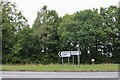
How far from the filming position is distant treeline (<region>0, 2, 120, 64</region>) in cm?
5588

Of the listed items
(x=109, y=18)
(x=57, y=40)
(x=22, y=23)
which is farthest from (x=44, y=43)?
(x=109, y=18)

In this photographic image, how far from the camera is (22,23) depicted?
63500 millimetres

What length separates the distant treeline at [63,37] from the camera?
5588 centimetres

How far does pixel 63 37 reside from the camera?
5747 centimetres

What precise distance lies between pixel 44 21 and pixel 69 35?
20.7 ft

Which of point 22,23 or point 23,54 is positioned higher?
point 22,23

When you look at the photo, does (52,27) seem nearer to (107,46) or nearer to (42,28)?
(42,28)

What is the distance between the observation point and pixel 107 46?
5841 cm

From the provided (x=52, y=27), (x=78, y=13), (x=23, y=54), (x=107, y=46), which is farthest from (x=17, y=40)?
(x=107, y=46)

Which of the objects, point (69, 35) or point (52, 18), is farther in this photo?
point (52, 18)

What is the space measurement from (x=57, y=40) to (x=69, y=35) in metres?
4.33

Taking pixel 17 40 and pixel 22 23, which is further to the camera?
pixel 22 23

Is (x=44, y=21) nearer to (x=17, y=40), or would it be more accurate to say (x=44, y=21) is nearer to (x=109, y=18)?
(x=17, y=40)

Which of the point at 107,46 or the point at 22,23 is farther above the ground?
the point at 22,23
